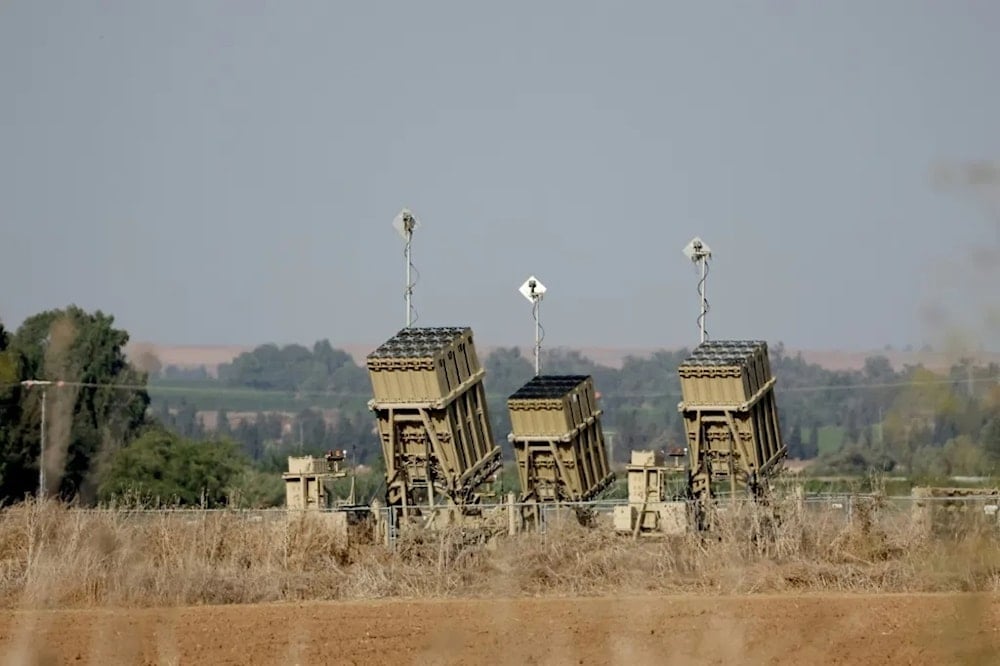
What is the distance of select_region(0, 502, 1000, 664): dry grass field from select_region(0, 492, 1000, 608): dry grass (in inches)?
1.5

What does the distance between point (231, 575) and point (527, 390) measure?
778 cm

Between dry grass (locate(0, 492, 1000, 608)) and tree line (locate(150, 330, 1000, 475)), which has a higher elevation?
tree line (locate(150, 330, 1000, 475))

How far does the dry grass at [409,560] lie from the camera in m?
25.2

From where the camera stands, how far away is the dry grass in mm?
25156

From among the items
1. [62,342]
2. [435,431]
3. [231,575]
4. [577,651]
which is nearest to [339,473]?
[435,431]

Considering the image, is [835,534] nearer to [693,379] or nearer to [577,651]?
[693,379]

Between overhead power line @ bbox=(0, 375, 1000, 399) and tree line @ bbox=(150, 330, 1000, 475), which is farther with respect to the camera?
overhead power line @ bbox=(0, 375, 1000, 399)

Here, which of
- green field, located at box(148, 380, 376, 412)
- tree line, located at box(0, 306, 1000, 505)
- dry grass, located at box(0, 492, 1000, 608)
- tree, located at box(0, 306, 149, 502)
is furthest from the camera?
green field, located at box(148, 380, 376, 412)

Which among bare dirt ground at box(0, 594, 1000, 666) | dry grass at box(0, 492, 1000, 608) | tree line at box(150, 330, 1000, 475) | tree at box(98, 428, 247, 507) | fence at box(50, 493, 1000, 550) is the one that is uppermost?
tree line at box(150, 330, 1000, 475)

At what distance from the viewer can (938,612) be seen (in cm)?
2112

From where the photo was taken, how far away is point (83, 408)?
23.5 m

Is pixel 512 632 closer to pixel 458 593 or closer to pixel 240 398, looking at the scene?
pixel 458 593

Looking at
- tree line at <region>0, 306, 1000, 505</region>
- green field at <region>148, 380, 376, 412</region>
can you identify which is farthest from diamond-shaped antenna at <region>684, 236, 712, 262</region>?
green field at <region>148, 380, 376, 412</region>

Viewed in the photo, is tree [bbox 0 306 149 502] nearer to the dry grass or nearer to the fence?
the dry grass
